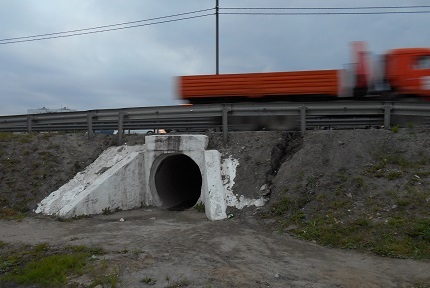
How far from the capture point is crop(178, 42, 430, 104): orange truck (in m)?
15.6

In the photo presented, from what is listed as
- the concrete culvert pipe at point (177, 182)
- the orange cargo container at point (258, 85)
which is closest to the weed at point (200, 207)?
the concrete culvert pipe at point (177, 182)

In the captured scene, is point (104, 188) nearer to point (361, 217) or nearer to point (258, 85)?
point (361, 217)

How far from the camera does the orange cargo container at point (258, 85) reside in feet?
51.2

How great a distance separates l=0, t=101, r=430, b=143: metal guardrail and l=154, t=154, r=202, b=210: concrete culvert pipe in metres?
1.56

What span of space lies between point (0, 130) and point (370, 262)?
651 inches

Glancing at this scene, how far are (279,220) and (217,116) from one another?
521cm

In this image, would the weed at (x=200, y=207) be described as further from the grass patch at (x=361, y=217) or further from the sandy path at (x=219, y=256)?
the grass patch at (x=361, y=217)

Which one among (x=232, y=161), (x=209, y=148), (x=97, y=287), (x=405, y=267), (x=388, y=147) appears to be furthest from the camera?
(x=209, y=148)

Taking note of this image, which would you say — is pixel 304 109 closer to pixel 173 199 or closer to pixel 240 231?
pixel 240 231

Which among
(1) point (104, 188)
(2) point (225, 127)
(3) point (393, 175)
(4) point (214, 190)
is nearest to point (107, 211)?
(1) point (104, 188)

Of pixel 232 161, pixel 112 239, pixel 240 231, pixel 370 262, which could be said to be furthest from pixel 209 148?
pixel 370 262

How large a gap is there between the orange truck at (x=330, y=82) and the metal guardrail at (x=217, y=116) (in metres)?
2.58

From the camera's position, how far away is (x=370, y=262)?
7.21 metres

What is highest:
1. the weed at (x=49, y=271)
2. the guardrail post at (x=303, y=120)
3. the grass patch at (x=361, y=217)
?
the guardrail post at (x=303, y=120)
